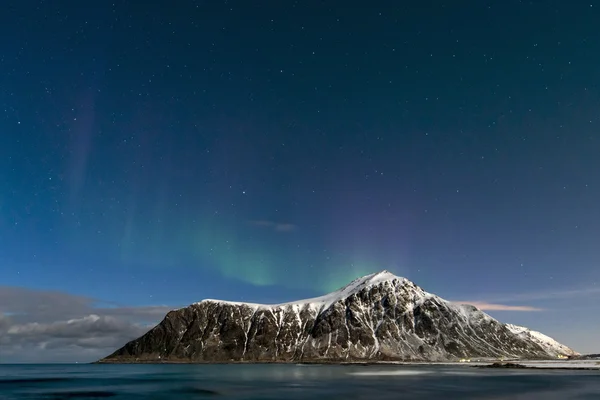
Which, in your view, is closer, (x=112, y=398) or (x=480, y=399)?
(x=480, y=399)

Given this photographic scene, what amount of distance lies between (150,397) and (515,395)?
64554mm

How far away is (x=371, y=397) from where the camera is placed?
270 ft

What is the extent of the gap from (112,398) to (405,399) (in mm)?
51929

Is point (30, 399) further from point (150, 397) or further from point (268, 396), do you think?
point (268, 396)

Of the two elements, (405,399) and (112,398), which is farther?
(112,398)

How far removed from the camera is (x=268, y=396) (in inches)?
3371

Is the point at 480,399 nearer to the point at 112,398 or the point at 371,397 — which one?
the point at 371,397

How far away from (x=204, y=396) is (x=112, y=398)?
16617mm

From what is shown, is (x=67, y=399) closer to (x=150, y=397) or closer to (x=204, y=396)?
(x=150, y=397)

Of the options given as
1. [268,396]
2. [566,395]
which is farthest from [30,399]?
[566,395]

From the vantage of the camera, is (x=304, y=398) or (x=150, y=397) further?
(x=150, y=397)

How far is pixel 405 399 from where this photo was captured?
7956cm

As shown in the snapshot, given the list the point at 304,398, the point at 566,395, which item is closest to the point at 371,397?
the point at 304,398

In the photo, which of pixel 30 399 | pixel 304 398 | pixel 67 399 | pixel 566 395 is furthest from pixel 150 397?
pixel 566 395
